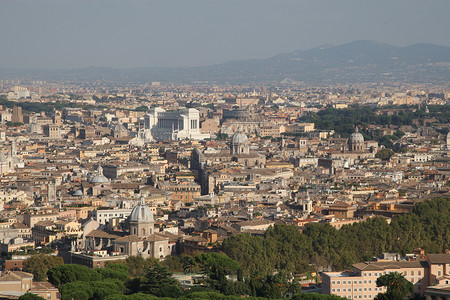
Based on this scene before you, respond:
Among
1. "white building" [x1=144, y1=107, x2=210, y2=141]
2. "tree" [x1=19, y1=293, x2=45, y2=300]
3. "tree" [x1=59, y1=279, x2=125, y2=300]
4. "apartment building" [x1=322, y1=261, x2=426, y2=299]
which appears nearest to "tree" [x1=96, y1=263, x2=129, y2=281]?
"tree" [x1=59, y1=279, x2=125, y2=300]

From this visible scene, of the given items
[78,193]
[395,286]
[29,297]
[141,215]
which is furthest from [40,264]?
[78,193]

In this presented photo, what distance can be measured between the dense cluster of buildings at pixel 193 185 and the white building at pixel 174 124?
0.33 meters

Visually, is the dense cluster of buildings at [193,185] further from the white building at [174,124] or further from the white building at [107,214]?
the white building at [174,124]

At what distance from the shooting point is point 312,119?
154 m

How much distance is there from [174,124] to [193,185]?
222 ft

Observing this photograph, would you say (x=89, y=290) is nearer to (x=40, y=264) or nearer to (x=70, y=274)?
(x=70, y=274)

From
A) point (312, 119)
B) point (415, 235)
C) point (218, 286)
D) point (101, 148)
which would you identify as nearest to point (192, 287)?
point (218, 286)

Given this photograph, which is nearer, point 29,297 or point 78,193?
point 29,297

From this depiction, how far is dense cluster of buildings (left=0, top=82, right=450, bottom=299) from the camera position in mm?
47562

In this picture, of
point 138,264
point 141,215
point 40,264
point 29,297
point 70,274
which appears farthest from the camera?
point 141,215

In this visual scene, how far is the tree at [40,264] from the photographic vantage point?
135ft

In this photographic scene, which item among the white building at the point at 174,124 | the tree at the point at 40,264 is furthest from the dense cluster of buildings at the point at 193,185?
the tree at the point at 40,264

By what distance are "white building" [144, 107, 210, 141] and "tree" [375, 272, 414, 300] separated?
8937 centimetres

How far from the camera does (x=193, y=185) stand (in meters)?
69.1
